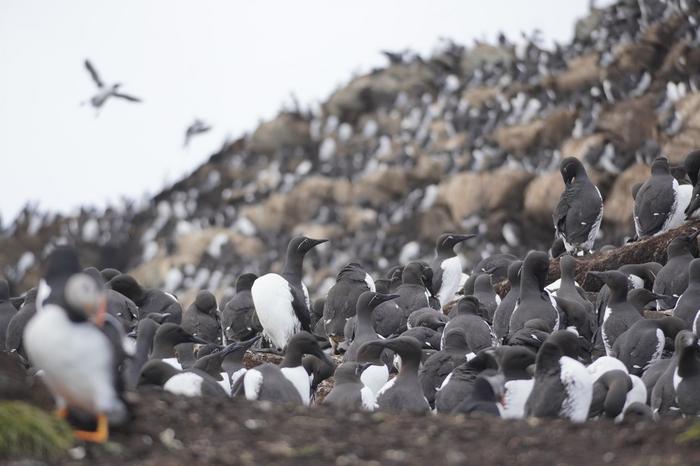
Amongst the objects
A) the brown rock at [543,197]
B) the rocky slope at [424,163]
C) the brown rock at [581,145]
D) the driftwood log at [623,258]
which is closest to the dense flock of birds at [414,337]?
the driftwood log at [623,258]

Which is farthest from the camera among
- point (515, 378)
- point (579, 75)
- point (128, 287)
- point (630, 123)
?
point (579, 75)

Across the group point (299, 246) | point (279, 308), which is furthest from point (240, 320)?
point (299, 246)

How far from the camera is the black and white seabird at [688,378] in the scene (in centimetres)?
888

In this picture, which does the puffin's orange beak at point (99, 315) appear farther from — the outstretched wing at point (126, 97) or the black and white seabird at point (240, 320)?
the outstretched wing at point (126, 97)

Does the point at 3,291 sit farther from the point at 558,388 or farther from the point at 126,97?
the point at 558,388

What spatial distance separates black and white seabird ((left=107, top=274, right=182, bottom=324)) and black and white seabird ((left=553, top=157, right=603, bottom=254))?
5.00m

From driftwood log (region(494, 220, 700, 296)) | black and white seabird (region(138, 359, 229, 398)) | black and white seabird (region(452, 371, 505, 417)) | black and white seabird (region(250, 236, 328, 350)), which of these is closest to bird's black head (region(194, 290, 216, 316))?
black and white seabird (region(250, 236, 328, 350))

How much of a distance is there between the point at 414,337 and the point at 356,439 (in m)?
4.63

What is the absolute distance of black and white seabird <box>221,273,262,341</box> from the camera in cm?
1376

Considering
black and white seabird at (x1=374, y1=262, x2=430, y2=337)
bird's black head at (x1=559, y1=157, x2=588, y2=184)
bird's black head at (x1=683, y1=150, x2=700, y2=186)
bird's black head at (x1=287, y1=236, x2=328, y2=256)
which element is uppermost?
bird's black head at (x1=559, y1=157, x2=588, y2=184)

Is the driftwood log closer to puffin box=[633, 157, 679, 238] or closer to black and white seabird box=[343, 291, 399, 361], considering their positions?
puffin box=[633, 157, 679, 238]

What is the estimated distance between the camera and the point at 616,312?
39.3ft

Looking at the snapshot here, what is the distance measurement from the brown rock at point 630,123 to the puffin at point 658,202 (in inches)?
715

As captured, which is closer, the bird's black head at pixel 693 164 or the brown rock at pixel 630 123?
the bird's black head at pixel 693 164
